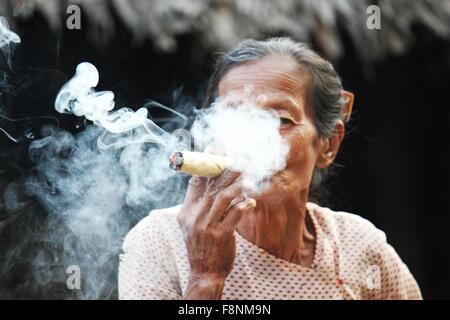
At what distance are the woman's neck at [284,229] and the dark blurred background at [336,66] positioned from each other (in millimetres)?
121

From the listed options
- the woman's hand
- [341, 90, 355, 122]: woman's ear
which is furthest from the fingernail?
[341, 90, 355, 122]: woman's ear

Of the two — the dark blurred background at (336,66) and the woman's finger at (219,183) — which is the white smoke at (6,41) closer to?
the dark blurred background at (336,66)

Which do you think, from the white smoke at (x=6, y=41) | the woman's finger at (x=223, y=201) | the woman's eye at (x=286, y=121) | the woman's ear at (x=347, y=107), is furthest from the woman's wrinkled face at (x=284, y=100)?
the white smoke at (x=6, y=41)

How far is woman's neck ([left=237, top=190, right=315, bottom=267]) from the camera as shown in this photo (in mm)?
1770

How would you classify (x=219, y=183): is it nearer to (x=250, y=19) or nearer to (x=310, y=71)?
(x=310, y=71)

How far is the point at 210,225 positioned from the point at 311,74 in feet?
1.70

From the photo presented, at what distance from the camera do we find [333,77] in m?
1.88

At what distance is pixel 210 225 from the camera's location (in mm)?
1528

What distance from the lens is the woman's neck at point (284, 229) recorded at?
1770 millimetres

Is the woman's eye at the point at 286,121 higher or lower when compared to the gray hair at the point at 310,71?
lower

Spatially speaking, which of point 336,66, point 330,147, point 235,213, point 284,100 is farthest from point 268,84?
point 336,66

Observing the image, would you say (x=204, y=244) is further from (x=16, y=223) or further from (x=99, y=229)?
(x=16, y=223)

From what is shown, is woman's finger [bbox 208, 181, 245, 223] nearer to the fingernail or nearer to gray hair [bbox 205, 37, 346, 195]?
the fingernail
